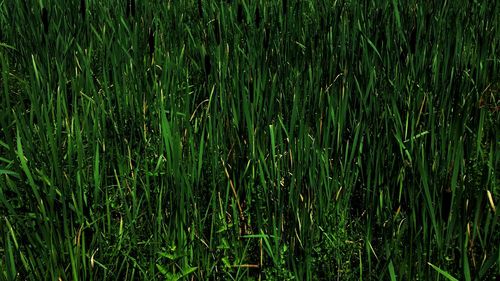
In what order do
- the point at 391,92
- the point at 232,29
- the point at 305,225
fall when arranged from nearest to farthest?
the point at 305,225, the point at 391,92, the point at 232,29

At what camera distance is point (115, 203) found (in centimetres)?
155

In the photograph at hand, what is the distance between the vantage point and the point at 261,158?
58.9 inches

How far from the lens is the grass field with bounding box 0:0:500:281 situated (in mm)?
1321

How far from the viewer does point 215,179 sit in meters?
1.54

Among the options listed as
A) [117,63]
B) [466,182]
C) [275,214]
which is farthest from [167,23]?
[466,182]

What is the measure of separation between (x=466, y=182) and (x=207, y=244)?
591 millimetres

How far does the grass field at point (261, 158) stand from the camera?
132 centimetres

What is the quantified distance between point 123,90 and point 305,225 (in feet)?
2.54

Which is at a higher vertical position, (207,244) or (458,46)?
(458,46)

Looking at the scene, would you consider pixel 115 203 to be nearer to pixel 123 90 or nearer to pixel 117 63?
pixel 123 90

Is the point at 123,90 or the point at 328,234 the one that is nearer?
the point at 328,234

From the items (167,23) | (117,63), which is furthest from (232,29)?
(117,63)

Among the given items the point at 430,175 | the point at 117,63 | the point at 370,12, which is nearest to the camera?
the point at 430,175

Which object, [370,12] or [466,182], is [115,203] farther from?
[370,12]
